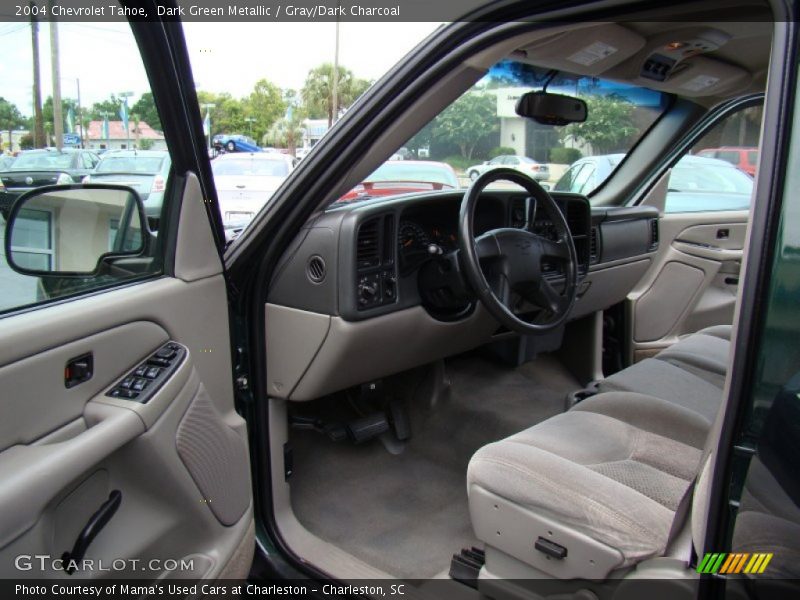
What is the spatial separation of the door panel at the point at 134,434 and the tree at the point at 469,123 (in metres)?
0.91

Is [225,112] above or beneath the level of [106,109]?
above

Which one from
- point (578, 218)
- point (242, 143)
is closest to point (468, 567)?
point (578, 218)

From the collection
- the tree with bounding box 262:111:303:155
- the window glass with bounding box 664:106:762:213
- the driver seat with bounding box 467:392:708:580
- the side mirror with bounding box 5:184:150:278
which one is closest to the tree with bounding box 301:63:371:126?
the tree with bounding box 262:111:303:155

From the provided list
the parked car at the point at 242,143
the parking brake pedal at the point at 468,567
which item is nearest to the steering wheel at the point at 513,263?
the parking brake pedal at the point at 468,567

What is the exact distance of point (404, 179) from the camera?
7.56 feet

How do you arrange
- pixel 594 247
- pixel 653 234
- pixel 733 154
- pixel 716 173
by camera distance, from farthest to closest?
pixel 716 173, pixel 653 234, pixel 733 154, pixel 594 247

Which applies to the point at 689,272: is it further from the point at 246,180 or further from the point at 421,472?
the point at 246,180

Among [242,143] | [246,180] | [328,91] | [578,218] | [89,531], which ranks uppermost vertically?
[328,91]

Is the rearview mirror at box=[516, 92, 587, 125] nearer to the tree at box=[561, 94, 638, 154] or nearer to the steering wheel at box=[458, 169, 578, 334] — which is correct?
the steering wheel at box=[458, 169, 578, 334]

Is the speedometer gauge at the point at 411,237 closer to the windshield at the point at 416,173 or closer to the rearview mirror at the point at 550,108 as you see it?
the windshield at the point at 416,173

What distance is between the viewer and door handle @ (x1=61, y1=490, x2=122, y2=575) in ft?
4.11

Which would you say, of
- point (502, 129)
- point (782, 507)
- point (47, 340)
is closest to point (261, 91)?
point (502, 129)

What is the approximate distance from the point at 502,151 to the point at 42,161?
1.81m

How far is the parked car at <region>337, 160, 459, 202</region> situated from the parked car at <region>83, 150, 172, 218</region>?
58 centimetres
